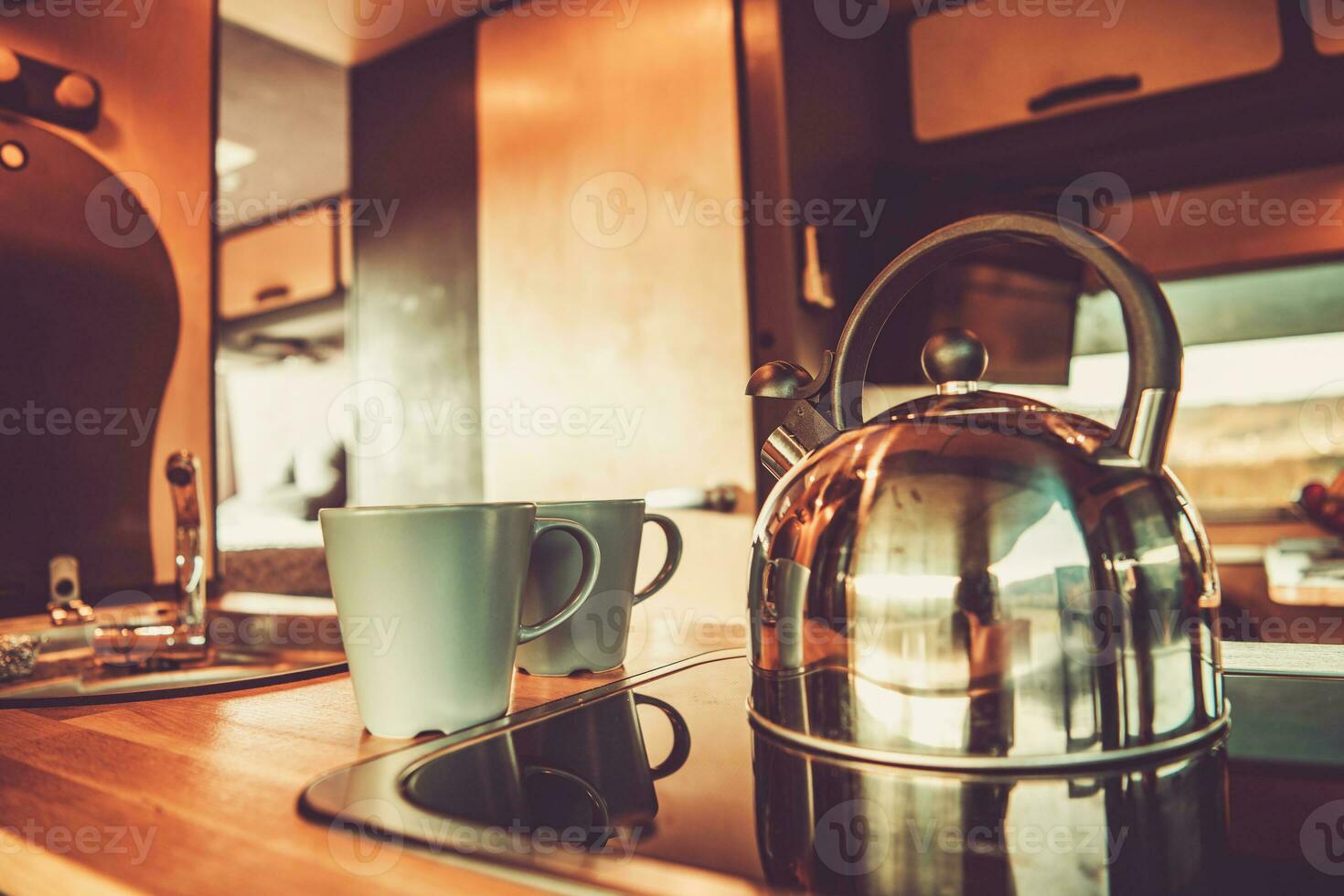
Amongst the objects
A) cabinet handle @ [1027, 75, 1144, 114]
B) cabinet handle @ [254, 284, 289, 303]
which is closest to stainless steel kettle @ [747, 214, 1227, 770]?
cabinet handle @ [1027, 75, 1144, 114]

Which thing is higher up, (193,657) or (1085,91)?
(1085,91)

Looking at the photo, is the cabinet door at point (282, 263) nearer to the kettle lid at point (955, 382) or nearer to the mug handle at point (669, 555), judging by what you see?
the mug handle at point (669, 555)

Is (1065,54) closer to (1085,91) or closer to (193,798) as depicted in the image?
(1085,91)

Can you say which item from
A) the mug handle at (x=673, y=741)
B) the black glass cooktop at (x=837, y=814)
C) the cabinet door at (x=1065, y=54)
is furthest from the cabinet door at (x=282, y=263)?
the black glass cooktop at (x=837, y=814)

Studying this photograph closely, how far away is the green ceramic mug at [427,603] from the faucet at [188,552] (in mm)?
471

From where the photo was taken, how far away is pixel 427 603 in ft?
1.39

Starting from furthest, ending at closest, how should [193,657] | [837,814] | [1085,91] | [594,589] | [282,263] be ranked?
1. [282,263]
2. [1085,91]
3. [193,657]
4. [594,589]
5. [837,814]

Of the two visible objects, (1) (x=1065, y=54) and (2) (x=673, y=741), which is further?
(1) (x=1065, y=54)

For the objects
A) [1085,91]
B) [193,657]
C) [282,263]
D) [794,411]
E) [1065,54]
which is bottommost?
[193,657]

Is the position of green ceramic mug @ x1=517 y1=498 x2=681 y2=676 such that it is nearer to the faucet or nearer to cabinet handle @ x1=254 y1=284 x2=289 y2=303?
the faucet

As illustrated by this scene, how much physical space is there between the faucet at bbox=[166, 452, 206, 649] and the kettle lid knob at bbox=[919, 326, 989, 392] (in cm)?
69

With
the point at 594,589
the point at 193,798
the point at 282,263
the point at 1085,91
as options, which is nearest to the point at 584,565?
the point at 594,589

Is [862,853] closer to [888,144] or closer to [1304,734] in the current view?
[1304,734]

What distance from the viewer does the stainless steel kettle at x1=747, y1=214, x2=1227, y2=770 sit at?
0.38 metres
